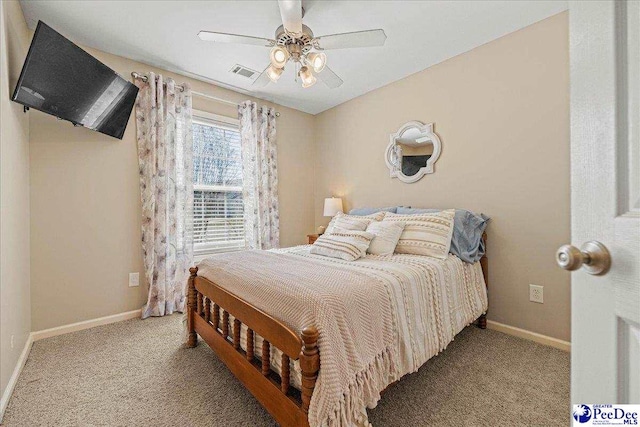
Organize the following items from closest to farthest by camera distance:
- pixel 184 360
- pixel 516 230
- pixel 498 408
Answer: pixel 498 408, pixel 184 360, pixel 516 230

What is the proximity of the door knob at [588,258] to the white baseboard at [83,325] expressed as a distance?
3.38 m

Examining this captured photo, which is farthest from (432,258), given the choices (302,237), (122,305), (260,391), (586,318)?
(122,305)

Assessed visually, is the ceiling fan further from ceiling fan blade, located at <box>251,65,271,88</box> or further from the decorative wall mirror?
the decorative wall mirror

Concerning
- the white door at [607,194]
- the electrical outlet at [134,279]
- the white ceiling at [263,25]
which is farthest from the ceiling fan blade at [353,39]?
the electrical outlet at [134,279]

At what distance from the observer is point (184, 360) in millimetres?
2021

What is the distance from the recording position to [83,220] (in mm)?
2557

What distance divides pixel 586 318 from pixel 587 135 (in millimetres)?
346

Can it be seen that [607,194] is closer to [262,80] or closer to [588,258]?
[588,258]

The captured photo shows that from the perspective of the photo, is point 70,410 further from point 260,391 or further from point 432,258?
point 432,258

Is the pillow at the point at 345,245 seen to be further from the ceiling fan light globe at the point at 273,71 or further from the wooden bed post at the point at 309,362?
the ceiling fan light globe at the point at 273,71

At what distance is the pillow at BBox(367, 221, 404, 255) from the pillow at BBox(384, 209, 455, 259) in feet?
0.20

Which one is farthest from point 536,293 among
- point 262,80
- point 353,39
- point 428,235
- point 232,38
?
point 232,38

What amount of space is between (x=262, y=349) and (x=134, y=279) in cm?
214

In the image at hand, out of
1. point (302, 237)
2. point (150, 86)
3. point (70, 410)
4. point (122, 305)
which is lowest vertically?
point (70, 410)
